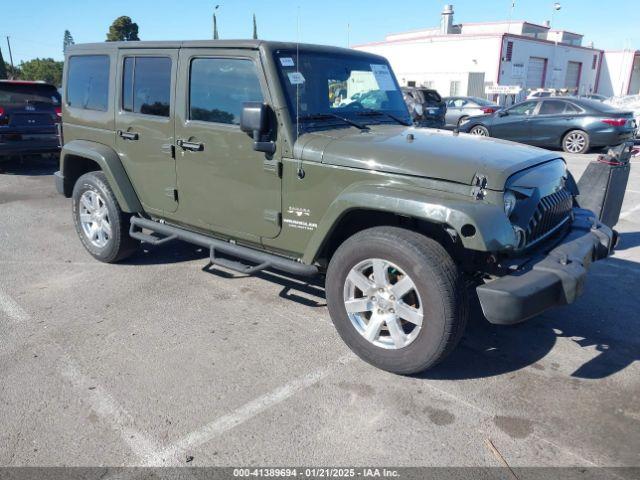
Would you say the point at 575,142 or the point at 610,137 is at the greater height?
the point at 610,137

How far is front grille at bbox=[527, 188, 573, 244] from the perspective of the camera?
3316 millimetres

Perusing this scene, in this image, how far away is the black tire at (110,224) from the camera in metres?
5.02

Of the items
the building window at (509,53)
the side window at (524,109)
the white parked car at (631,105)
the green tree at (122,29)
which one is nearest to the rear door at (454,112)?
the white parked car at (631,105)

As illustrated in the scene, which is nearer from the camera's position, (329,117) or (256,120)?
(256,120)

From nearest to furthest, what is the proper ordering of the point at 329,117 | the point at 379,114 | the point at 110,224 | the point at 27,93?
1. the point at 329,117
2. the point at 379,114
3. the point at 110,224
4. the point at 27,93

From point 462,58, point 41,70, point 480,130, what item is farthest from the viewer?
point 41,70

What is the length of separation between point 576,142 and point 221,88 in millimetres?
12257

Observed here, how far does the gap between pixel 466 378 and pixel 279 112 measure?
2.16 m

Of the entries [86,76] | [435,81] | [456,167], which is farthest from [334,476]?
[435,81]

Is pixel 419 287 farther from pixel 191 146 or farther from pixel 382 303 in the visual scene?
pixel 191 146

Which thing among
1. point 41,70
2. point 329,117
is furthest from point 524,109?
point 41,70

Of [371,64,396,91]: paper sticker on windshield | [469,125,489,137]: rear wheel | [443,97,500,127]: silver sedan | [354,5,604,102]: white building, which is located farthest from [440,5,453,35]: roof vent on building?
[371,64,396,91]: paper sticker on windshield

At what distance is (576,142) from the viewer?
13617 mm

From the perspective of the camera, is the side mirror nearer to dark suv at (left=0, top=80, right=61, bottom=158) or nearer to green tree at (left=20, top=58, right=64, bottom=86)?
dark suv at (left=0, top=80, right=61, bottom=158)
